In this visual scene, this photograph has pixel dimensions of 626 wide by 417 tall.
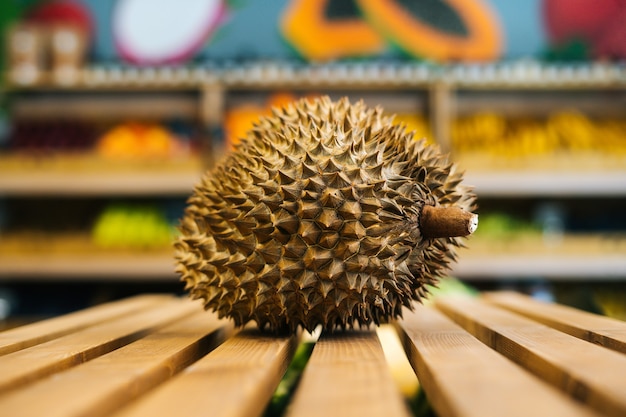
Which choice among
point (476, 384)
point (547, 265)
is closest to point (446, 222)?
point (476, 384)

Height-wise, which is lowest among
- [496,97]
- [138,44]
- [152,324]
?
[152,324]

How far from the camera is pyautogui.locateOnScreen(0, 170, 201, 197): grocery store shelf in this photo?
4133 mm

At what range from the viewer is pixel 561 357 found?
37.7 inches

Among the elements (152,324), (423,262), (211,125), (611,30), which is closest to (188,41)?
(211,125)

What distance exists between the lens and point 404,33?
193 inches

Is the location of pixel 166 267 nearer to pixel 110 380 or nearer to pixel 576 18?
pixel 110 380

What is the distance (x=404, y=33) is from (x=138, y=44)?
6.76 feet

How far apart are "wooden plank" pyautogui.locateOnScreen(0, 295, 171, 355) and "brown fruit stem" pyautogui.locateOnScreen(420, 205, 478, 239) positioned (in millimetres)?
813

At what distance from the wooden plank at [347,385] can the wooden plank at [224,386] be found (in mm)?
53

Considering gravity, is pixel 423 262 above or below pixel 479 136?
below

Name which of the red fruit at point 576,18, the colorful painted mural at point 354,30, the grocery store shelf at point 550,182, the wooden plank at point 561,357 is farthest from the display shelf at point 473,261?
the wooden plank at point 561,357

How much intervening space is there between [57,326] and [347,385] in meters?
0.92

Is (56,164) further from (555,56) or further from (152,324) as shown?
(555,56)

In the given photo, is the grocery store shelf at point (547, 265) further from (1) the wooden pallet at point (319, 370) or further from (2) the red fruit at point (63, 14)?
(2) the red fruit at point (63, 14)
